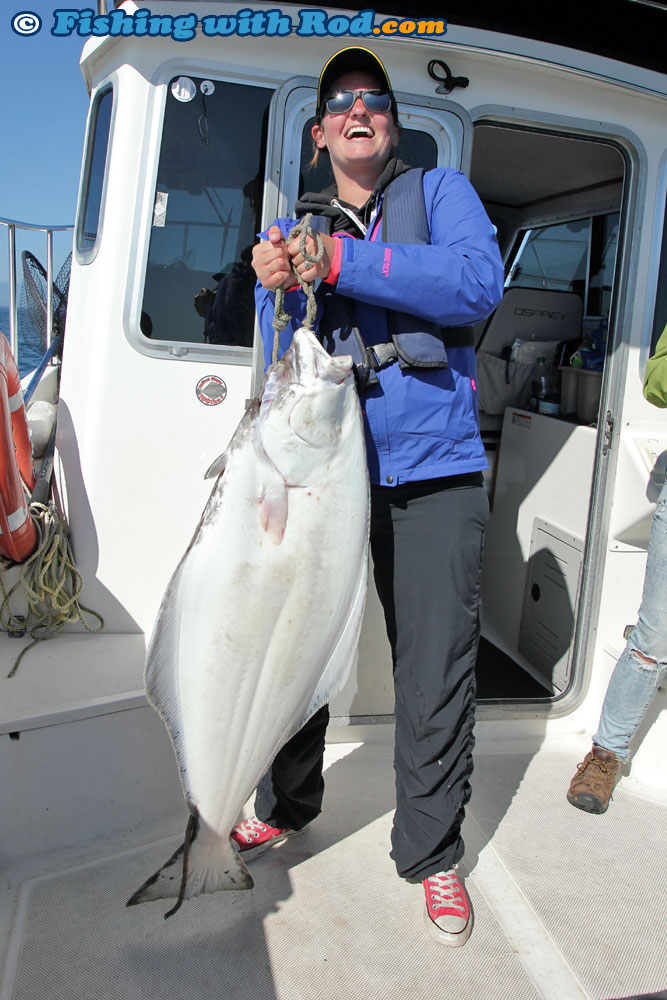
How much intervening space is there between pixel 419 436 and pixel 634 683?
61.6 inches

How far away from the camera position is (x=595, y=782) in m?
2.79

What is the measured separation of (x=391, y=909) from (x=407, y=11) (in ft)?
10.7

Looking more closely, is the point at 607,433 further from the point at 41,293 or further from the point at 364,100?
the point at 41,293

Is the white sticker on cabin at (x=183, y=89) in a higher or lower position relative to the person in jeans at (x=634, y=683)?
higher

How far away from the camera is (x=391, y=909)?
7.23 feet

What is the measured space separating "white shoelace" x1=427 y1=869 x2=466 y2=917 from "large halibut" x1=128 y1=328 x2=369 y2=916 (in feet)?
2.13

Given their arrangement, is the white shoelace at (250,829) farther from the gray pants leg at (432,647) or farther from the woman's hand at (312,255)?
the woman's hand at (312,255)

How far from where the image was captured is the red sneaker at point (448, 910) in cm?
208

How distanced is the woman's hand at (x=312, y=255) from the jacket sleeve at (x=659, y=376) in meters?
1.47

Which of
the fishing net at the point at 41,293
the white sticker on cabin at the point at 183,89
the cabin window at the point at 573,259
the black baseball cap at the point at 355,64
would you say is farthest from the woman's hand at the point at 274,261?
the cabin window at the point at 573,259

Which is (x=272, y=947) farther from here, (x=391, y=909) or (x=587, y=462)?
(x=587, y=462)

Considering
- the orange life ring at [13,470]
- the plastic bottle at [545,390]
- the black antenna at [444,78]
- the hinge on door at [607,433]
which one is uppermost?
the black antenna at [444,78]

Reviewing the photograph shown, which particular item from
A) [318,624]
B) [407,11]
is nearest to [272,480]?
[318,624]

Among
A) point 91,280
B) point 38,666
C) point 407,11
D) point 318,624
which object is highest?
point 407,11
